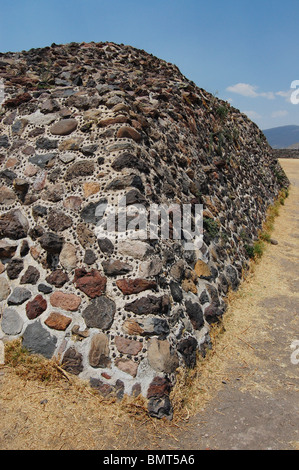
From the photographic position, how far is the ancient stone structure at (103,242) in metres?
3.60

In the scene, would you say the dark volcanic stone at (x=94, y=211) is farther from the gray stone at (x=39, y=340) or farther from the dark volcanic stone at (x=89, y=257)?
the gray stone at (x=39, y=340)

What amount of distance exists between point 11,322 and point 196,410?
7.38ft

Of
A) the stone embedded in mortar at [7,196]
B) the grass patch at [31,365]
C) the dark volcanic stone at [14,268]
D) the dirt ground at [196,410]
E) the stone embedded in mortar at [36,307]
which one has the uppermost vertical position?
the stone embedded in mortar at [7,196]

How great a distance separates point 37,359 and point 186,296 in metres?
1.89

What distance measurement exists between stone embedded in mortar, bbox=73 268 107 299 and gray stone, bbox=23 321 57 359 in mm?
607

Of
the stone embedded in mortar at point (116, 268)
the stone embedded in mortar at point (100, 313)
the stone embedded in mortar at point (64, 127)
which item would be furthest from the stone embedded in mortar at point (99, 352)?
the stone embedded in mortar at point (64, 127)

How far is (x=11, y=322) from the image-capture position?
13.1 ft

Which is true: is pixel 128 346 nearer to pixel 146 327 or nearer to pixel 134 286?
pixel 146 327

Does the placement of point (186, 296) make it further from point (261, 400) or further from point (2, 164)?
point (2, 164)

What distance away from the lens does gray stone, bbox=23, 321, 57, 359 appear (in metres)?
3.73

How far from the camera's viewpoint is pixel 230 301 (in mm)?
5547

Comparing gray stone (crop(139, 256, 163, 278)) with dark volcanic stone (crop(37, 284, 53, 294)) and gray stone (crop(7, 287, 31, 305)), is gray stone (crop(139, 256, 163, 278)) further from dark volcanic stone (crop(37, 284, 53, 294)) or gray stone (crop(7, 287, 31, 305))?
gray stone (crop(7, 287, 31, 305))

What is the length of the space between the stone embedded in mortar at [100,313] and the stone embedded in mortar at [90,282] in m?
0.08

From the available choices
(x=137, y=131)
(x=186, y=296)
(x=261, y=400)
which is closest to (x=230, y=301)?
(x=186, y=296)
